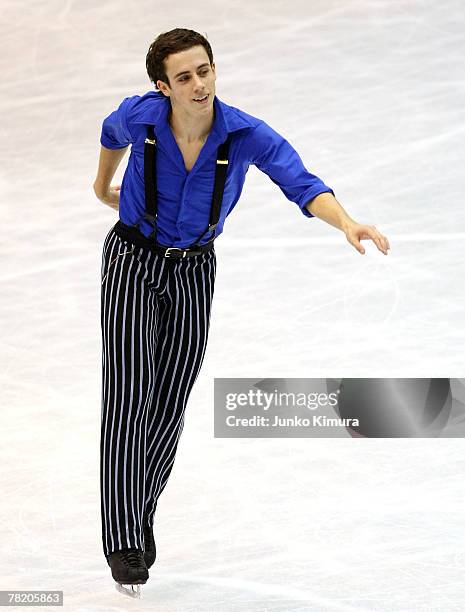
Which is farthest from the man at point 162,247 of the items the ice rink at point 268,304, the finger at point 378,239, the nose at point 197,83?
the ice rink at point 268,304

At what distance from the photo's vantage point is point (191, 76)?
308 cm

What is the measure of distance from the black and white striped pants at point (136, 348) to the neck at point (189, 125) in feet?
1.15

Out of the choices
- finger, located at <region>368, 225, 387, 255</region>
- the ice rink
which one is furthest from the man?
the ice rink

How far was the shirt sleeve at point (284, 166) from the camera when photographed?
313 cm

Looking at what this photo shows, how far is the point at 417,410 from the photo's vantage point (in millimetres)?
4688

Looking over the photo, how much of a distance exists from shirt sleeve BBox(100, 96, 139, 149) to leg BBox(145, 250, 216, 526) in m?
0.39

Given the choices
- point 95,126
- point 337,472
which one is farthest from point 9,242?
point 337,472

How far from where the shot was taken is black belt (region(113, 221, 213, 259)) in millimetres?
3320

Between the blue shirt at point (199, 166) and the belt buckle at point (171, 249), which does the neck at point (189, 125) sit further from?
the belt buckle at point (171, 249)

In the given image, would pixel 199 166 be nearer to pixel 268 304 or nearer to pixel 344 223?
pixel 344 223

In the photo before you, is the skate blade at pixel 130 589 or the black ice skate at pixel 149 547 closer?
the skate blade at pixel 130 589

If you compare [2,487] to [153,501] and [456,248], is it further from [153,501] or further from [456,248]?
[456,248]

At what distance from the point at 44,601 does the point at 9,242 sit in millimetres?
2428

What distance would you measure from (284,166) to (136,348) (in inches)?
26.0
